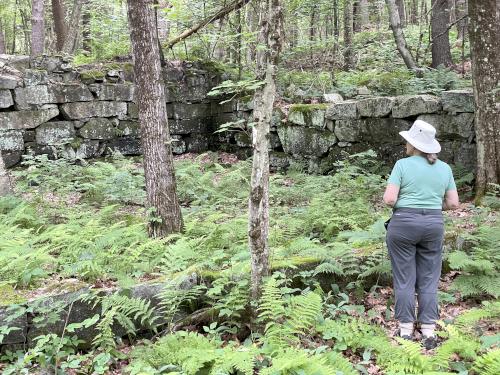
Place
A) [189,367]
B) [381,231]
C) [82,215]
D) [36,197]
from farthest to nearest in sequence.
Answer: [36,197] → [82,215] → [381,231] → [189,367]

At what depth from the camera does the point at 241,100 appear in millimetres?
12320

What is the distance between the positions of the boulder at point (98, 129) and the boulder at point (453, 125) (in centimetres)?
757

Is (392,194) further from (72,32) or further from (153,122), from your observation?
(72,32)

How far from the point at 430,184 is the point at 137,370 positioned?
107 inches

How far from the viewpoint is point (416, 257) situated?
4.00m

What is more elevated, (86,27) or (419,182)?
(86,27)

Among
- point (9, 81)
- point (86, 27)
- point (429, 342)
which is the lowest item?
point (429, 342)

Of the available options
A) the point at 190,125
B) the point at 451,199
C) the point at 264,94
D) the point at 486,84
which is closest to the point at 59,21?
the point at 190,125

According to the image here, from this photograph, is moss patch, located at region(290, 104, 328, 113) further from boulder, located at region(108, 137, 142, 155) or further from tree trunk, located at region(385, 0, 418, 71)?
boulder, located at region(108, 137, 142, 155)

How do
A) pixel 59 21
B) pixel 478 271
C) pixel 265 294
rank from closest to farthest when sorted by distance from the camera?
pixel 265 294 → pixel 478 271 → pixel 59 21

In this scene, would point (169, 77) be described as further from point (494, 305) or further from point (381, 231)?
point (494, 305)

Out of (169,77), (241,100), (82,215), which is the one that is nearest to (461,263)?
(82,215)

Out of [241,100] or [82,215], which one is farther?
[241,100]

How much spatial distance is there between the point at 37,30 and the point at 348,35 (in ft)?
27.5
